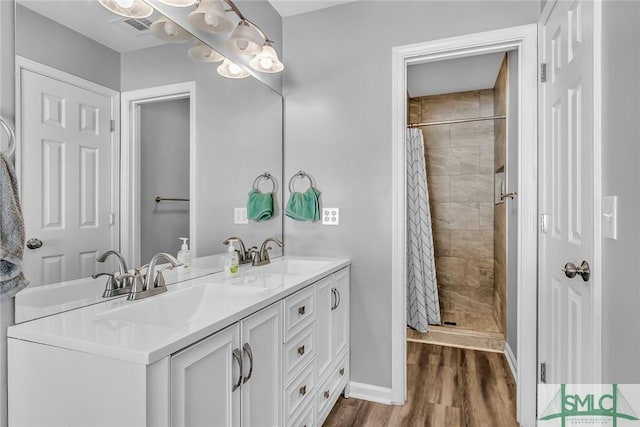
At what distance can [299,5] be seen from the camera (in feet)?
7.77

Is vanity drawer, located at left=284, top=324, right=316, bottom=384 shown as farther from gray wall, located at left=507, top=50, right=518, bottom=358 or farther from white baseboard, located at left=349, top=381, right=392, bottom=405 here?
gray wall, located at left=507, top=50, right=518, bottom=358

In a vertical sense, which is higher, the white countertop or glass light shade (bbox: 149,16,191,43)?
glass light shade (bbox: 149,16,191,43)

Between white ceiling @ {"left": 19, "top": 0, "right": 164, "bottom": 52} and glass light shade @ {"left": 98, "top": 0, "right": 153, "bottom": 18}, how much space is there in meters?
0.02

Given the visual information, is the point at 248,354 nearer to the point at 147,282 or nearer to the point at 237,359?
the point at 237,359

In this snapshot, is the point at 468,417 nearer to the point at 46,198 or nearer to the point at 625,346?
the point at 625,346

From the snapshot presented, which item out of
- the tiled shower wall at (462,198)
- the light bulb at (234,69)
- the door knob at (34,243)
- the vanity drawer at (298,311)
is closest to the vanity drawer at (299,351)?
the vanity drawer at (298,311)

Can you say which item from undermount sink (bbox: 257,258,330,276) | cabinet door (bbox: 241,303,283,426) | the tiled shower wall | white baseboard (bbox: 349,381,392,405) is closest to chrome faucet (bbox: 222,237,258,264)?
undermount sink (bbox: 257,258,330,276)

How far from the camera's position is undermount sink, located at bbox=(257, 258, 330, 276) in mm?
2178

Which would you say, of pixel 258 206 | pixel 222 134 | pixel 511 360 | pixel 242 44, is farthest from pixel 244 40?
pixel 511 360

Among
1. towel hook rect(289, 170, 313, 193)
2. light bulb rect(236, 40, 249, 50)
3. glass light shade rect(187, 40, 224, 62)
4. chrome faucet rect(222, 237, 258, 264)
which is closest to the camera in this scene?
glass light shade rect(187, 40, 224, 62)

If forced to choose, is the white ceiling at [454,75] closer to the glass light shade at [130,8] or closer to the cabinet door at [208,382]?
the glass light shade at [130,8]

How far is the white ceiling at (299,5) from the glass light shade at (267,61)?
0.52 meters

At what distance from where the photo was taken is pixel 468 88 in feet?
11.8

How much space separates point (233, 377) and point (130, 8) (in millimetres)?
1382
